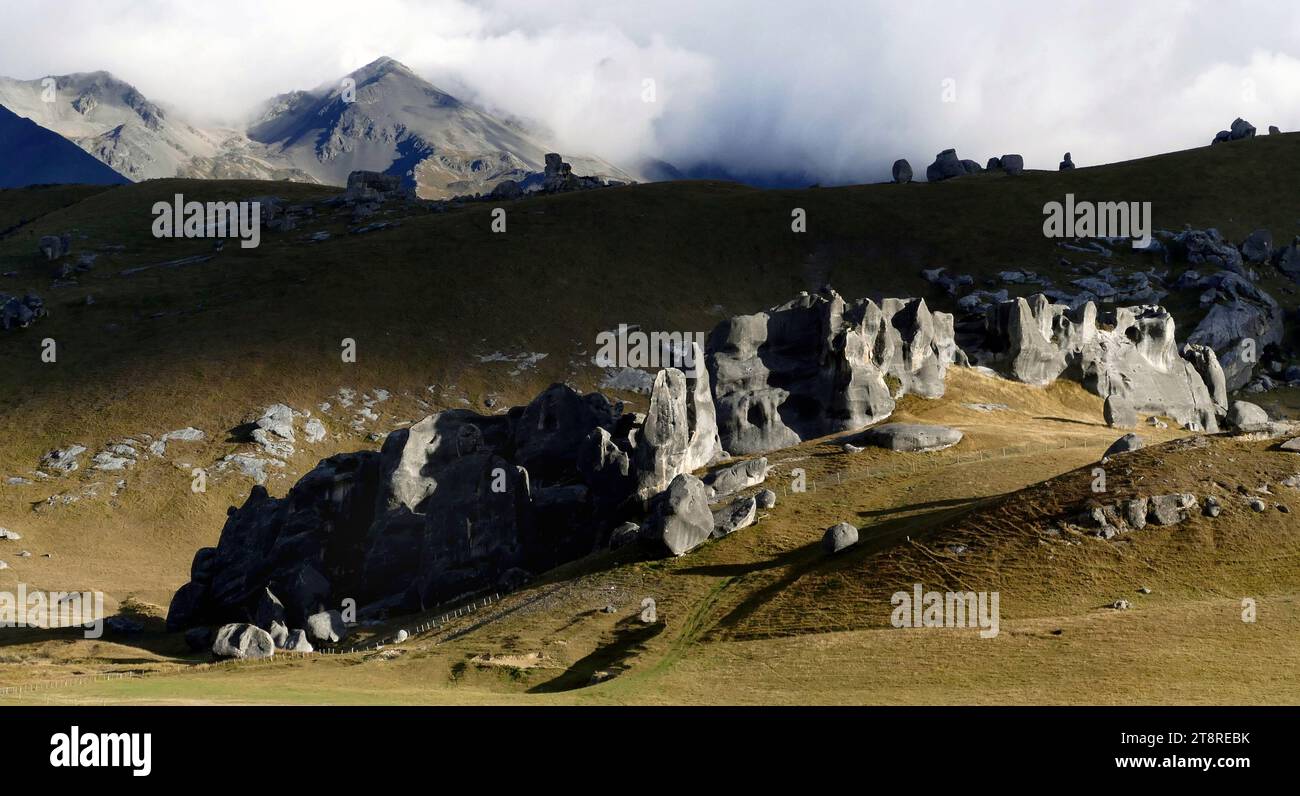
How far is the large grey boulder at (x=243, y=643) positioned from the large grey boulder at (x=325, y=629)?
2351mm

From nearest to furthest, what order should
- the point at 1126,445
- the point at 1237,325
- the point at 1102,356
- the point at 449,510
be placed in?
1. the point at 1126,445
2. the point at 449,510
3. the point at 1102,356
4. the point at 1237,325

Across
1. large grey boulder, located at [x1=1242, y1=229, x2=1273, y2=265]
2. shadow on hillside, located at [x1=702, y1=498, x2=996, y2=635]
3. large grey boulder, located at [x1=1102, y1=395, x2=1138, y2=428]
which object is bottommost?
shadow on hillside, located at [x1=702, y1=498, x2=996, y2=635]

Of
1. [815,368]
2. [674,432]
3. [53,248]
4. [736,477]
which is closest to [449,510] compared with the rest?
[674,432]

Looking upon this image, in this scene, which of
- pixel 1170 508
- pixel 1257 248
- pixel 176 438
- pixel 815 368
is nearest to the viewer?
pixel 1170 508

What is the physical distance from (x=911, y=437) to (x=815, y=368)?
13856 mm

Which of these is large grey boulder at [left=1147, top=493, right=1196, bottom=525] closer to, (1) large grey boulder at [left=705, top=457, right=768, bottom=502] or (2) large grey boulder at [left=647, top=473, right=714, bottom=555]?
(2) large grey boulder at [left=647, top=473, right=714, bottom=555]

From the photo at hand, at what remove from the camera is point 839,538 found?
6075 centimetres

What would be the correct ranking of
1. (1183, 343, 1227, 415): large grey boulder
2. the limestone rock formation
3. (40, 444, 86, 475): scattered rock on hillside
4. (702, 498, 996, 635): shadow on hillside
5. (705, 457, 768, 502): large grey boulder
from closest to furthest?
(702, 498, 996, 635): shadow on hillside
(705, 457, 768, 502): large grey boulder
the limestone rock formation
(40, 444, 86, 475): scattered rock on hillside
(1183, 343, 1227, 415): large grey boulder

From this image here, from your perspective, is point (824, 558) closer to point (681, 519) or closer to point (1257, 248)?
point (681, 519)

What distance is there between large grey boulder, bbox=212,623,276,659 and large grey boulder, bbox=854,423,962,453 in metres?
38.8

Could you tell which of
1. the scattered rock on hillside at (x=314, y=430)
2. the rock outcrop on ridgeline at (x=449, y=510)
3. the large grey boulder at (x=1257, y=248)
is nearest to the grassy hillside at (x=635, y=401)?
the scattered rock on hillside at (x=314, y=430)

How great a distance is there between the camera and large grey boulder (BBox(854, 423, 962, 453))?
77.1m

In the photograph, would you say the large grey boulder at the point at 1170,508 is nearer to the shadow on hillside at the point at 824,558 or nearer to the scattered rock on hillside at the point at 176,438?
the shadow on hillside at the point at 824,558

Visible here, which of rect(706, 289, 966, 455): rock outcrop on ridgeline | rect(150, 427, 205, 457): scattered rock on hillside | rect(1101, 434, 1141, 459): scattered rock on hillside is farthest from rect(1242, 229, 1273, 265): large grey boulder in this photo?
rect(150, 427, 205, 457): scattered rock on hillside
